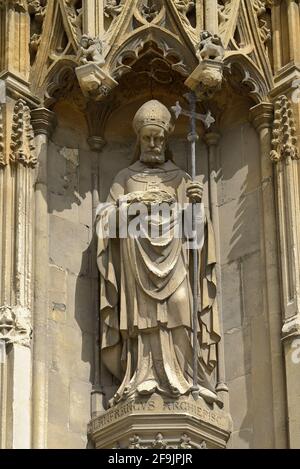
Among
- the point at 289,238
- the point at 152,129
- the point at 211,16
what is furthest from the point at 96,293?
the point at 211,16

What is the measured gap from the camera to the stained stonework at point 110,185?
15.4 meters

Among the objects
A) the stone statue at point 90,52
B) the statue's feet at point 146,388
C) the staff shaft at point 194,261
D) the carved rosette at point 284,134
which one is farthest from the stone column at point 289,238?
the stone statue at point 90,52

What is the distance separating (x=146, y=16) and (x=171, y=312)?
8.04ft

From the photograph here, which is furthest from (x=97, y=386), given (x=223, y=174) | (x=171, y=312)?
(x=223, y=174)

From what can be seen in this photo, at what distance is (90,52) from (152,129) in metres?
0.77

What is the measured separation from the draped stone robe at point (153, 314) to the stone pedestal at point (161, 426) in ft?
0.35

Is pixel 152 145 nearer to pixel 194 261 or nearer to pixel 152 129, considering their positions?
pixel 152 129

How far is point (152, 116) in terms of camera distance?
16.2m

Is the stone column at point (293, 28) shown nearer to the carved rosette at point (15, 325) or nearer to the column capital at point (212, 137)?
the column capital at point (212, 137)

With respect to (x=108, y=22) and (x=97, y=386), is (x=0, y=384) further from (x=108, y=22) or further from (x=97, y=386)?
(x=108, y=22)

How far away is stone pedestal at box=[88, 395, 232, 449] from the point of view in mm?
15227

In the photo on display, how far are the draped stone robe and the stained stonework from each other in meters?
0.10

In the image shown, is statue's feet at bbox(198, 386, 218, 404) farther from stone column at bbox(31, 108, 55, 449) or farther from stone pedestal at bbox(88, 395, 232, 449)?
stone column at bbox(31, 108, 55, 449)

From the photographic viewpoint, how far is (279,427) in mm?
15297
